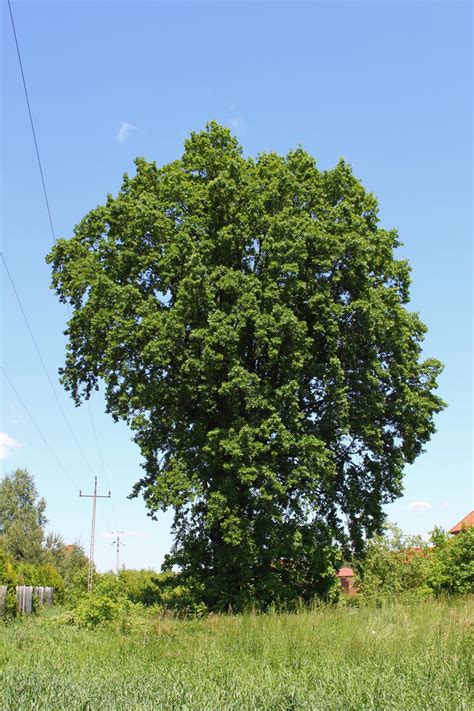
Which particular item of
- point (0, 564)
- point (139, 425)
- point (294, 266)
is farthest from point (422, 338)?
point (0, 564)

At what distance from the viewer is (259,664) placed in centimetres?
857

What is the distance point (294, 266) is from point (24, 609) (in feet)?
48.3

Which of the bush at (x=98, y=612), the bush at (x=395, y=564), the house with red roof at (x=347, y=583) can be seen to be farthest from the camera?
the bush at (x=395, y=564)

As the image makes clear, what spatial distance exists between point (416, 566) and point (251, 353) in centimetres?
1503

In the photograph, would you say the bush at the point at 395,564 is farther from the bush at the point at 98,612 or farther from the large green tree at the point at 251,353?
the bush at the point at 98,612

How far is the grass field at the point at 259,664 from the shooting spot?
6.58 m

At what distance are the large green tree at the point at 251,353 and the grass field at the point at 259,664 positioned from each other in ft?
24.0

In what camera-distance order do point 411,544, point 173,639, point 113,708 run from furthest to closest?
point 411,544 → point 173,639 → point 113,708

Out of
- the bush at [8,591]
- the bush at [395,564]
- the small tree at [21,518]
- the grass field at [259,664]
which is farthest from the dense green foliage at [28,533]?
the grass field at [259,664]

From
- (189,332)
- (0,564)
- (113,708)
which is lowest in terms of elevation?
(113,708)

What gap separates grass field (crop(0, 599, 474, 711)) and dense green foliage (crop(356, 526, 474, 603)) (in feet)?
33.4

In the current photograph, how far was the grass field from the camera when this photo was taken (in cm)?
658

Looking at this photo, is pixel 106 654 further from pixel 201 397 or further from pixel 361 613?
pixel 201 397

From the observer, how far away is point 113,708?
6188 millimetres
